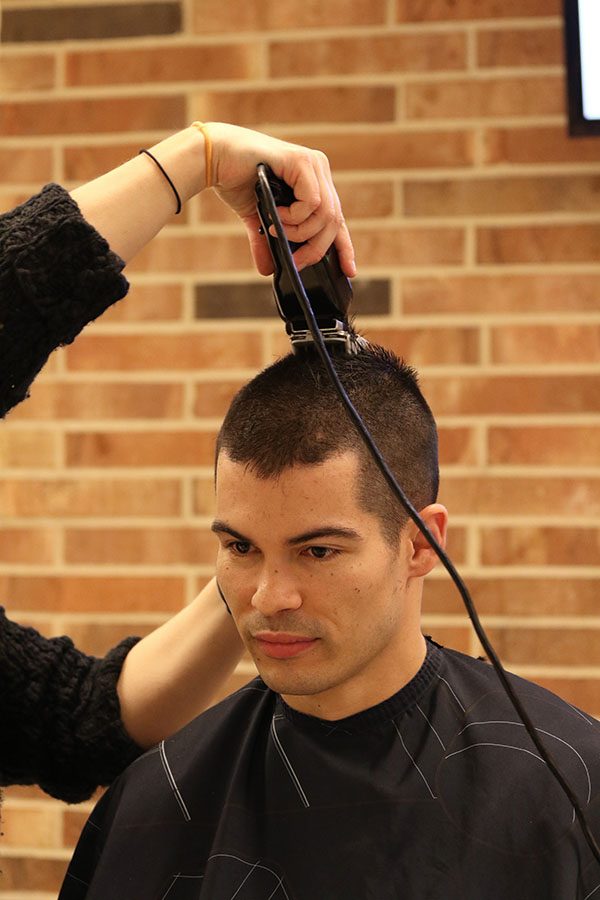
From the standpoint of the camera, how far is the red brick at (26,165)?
2.55 meters

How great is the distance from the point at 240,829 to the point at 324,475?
0.50 meters

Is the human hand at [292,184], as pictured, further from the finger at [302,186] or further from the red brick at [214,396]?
the red brick at [214,396]

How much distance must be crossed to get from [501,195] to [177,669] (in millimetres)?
1300

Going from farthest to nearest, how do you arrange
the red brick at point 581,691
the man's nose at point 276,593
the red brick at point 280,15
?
the red brick at point 280,15 < the red brick at point 581,691 < the man's nose at point 276,593

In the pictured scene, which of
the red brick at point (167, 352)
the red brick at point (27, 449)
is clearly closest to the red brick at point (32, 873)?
the red brick at point (27, 449)

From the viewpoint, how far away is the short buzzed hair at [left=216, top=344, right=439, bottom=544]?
1408mm

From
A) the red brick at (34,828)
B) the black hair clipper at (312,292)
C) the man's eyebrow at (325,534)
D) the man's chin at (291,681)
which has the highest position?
the black hair clipper at (312,292)

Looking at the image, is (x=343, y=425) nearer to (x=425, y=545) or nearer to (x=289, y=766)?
(x=425, y=545)

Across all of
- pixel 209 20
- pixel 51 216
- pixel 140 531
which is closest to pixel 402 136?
pixel 209 20

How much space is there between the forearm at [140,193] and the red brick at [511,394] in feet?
3.44

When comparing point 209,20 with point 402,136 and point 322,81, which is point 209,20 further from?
point 402,136

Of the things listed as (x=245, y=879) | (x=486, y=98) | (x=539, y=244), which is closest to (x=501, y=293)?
(x=539, y=244)

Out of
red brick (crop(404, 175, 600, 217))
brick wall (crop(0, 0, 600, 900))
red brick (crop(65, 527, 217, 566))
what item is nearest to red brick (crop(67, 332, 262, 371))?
brick wall (crop(0, 0, 600, 900))

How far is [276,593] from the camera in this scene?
1.36 m
